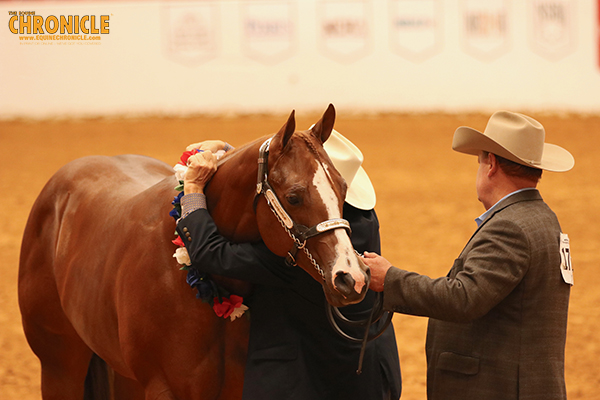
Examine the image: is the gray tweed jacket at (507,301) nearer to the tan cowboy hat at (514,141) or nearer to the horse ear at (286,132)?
the tan cowboy hat at (514,141)

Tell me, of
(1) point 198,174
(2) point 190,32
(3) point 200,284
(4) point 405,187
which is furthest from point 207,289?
(2) point 190,32

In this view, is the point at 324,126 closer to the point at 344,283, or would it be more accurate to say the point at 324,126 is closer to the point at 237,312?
the point at 344,283

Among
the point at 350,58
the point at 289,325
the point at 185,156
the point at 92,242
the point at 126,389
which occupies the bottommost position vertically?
the point at 126,389

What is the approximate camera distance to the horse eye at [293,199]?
6.00 feet

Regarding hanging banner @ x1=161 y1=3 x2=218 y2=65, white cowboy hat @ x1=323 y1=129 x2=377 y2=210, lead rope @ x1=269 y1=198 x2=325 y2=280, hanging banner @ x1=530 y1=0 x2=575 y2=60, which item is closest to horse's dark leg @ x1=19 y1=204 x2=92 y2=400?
white cowboy hat @ x1=323 y1=129 x2=377 y2=210

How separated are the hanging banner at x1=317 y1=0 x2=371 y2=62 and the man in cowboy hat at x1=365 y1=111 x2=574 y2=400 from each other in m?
10.8

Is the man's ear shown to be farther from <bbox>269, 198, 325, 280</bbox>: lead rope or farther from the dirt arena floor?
the dirt arena floor

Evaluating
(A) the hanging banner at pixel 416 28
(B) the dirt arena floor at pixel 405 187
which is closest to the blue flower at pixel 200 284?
(B) the dirt arena floor at pixel 405 187

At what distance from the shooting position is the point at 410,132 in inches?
468

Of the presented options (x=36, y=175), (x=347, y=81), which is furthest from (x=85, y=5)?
(x=347, y=81)

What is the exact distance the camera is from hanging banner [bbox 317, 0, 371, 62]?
12289mm

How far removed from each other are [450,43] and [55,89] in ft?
26.0

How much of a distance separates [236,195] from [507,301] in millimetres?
937

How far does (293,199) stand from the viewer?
Result: 1.83 metres
